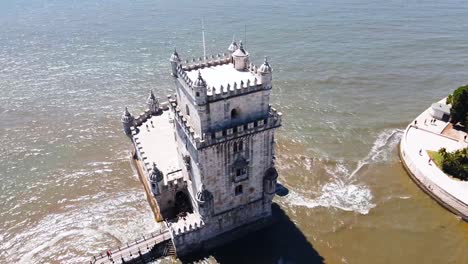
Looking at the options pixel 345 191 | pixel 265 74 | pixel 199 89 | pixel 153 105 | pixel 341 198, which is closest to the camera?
pixel 199 89

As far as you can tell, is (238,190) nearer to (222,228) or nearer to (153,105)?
(222,228)

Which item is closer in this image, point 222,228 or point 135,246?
point 135,246

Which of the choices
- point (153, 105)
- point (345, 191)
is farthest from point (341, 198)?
point (153, 105)

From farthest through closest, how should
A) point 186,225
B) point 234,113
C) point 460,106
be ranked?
point 460,106, point 186,225, point 234,113

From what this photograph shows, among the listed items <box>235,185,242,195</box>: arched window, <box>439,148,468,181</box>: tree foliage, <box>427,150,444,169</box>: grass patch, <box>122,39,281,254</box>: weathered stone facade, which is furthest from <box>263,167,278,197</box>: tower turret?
<box>427,150,444,169</box>: grass patch

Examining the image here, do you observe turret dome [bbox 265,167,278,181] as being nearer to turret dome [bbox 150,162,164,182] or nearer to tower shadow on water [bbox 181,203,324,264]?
tower shadow on water [bbox 181,203,324,264]

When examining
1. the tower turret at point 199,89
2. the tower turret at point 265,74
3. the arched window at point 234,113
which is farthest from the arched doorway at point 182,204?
the tower turret at point 265,74
